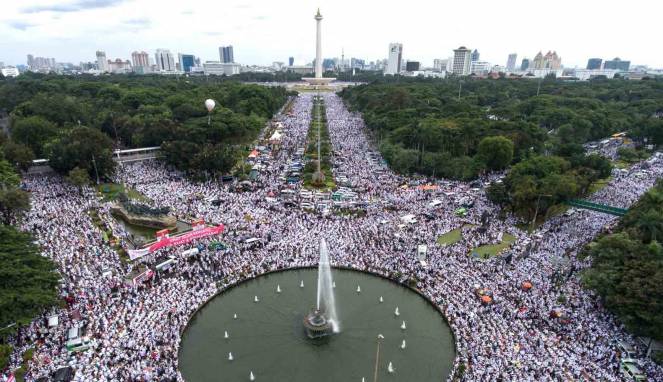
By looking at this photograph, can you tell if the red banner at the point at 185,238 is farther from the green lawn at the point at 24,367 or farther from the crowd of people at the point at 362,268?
the green lawn at the point at 24,367

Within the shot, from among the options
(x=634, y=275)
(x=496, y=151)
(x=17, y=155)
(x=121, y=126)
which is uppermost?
(x=496, y=151)

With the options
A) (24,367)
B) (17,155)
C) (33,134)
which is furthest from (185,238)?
(33,134)

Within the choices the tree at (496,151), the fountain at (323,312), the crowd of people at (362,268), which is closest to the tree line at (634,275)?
the crowd of people at (362,268)

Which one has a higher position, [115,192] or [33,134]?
[33,134]

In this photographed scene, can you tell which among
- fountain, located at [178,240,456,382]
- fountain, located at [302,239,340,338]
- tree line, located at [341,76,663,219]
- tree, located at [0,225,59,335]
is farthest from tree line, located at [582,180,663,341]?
tree, located at [0,225,59,335]

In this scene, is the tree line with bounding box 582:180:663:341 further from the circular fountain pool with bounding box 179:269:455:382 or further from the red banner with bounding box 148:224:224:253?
the red banner with bounding box 148:224:224:253

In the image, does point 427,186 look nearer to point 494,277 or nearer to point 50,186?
point 494,277

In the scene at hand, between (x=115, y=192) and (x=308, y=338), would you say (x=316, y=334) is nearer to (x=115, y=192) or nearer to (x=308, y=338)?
(x=308, y=338)

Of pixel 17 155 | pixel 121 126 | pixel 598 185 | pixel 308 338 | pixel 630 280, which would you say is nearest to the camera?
pixel 630 280

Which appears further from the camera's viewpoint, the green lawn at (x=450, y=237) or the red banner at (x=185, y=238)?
the green lawn at (x=450, y=237)
